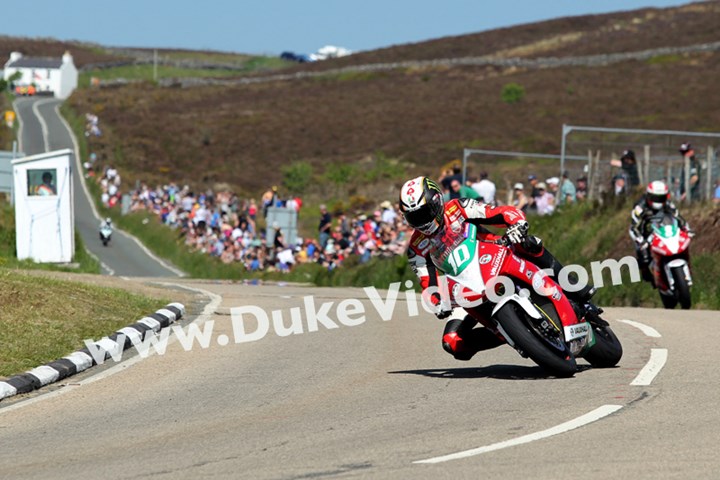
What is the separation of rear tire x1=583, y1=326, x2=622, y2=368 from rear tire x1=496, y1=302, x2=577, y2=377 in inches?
27.7

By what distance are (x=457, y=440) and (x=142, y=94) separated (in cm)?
10175

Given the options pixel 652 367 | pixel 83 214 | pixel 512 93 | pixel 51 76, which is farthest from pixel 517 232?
pixel 51 76

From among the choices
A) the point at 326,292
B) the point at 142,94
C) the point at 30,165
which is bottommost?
the point at 326,292

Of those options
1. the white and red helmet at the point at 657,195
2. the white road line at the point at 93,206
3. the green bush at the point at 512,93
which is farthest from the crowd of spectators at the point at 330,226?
the green bush at the point at 512,93

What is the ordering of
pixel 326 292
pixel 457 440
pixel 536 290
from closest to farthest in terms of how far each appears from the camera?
1. pixel 457 440
2. pixel 536 290
3. pixel 326 292

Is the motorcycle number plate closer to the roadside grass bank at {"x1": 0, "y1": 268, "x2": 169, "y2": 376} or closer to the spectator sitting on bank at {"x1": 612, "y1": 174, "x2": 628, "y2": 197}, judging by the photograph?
the roadside grass bank at {"x1": 0, "y1": 268, "x2": 169, "y2": 376}

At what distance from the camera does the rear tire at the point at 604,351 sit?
9805 mm

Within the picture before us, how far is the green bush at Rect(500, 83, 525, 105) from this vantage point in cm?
8256

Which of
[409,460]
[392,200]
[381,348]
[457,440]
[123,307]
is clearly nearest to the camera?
[409,460]

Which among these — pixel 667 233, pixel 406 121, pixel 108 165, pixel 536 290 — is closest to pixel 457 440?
pixel 536 290

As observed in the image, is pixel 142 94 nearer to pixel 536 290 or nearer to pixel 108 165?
pixel 108 165

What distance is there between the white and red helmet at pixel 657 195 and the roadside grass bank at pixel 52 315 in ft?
21.9

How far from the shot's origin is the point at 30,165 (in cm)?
2852

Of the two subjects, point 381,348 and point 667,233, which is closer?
point 381,348
